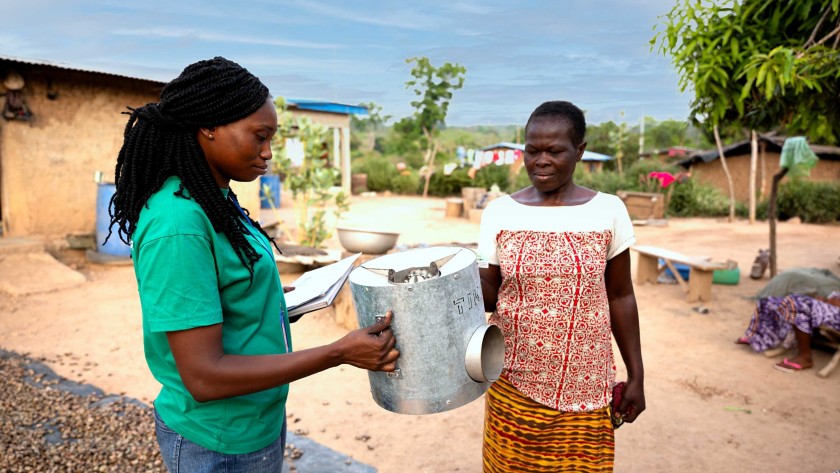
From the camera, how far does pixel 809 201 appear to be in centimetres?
1464

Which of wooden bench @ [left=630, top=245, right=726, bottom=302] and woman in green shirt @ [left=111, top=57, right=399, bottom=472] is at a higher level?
woman in green shirt @ [left=111, top=57, right=399, bottom=472]

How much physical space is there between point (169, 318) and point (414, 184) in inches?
838

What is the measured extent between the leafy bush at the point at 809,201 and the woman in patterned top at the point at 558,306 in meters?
15.8

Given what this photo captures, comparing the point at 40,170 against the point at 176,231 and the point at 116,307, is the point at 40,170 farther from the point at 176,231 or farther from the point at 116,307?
the point at 176,231

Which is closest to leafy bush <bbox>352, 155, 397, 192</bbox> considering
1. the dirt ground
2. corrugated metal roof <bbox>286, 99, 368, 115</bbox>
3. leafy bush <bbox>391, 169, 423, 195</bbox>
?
leafy bush <bbox>391, 169, 423, 195</bbox>

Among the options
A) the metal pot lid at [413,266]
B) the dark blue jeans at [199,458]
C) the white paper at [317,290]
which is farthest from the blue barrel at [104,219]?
the metal pot lid at [413,266]

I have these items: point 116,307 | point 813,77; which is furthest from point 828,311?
point 116,307

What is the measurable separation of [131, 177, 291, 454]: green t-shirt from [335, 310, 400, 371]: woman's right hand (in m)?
0.20

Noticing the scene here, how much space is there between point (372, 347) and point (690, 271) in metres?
6.45

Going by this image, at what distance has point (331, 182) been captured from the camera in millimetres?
8430

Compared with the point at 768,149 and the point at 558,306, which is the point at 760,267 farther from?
the point at 768,149

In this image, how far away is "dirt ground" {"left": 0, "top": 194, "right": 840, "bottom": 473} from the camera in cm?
331

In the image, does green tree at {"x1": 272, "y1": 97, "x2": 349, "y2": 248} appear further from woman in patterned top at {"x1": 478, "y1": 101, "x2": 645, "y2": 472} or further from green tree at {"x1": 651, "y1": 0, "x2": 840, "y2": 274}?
woman in patterned top at {"x1": 478, "y1": 101, "x2": 645, "y2": 472}

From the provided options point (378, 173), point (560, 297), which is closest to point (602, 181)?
point (378, 173)
